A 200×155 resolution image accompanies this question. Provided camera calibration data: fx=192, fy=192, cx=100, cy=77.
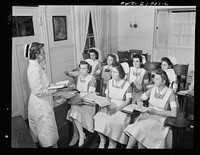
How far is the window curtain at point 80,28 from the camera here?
144cm

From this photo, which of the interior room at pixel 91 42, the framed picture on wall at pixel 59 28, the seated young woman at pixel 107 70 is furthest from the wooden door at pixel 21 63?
the seated young woman at pixel 107 70

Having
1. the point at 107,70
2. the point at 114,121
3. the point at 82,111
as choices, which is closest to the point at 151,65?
the point at 107,70

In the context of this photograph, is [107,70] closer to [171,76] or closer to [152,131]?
[171,76]

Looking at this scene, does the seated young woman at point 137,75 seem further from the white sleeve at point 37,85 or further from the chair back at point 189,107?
the white sleeve at point 37,85

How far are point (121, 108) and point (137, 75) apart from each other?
45 cm

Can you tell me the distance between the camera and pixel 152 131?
130 centimetres

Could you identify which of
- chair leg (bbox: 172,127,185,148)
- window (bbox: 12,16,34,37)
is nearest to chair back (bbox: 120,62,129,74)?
chair leg (bbox: 172,127,185,148)

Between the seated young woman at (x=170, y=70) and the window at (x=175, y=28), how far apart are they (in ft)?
0.43
